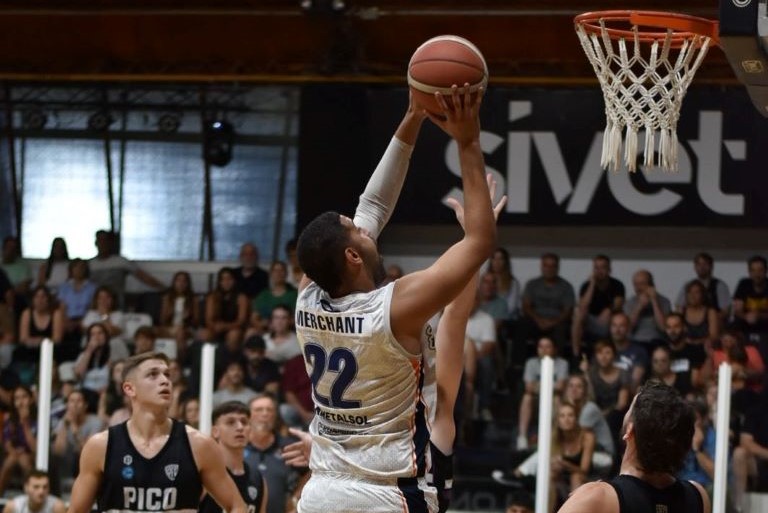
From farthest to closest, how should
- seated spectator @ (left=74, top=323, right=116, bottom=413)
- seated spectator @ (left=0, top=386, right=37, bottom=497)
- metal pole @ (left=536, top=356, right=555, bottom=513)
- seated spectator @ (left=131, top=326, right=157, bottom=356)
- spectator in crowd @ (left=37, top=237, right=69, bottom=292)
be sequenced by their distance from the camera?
spectator in crowd @ (left=37, top=237, right=69, bottom=292)
seated spectator @ (left=131, top=326, right=157, bottom=356)
seated spectator @ (left=74, top=323, right=116, bottom=413)
seated spectator @ (left=0, top=386, right=37, bottom=497)
metal pole @ (left=536, top=356, right=555, bottom=513)

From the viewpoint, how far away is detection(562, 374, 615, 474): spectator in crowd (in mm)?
9062

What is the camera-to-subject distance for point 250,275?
483 inches

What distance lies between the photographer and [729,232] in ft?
41.9

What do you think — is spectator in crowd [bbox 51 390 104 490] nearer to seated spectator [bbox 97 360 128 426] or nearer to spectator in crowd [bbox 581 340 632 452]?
seated spectator [bbox 97 360 128 426]

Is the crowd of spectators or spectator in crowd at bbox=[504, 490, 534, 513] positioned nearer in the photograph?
spectator in crowd at bbox=[504, 490, 534, 513]

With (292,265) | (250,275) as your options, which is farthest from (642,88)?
(250,275)

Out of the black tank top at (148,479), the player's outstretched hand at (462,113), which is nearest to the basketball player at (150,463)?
the black tank top at (148,479)

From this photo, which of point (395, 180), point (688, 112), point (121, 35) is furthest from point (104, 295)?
point (395, 180)

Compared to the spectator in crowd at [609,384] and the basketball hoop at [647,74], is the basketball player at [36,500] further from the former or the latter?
the basketball hoop at [647,74]

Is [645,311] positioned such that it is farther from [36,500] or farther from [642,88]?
[642,88]

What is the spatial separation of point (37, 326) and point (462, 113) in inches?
355

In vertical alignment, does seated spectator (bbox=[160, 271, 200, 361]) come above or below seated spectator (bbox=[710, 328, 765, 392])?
above

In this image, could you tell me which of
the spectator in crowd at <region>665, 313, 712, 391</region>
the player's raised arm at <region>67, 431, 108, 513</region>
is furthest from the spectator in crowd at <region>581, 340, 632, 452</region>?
the player's raised arm at <region>67, 431, 108, 513</region>

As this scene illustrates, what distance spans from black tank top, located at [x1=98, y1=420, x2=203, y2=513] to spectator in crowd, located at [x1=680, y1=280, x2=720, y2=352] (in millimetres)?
5532
